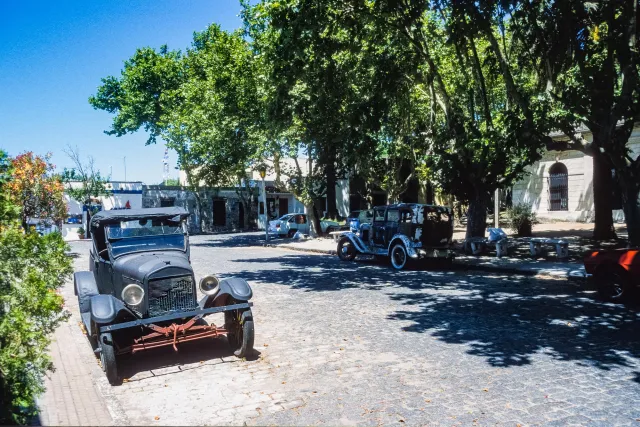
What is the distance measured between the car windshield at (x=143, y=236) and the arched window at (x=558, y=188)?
2895 cm

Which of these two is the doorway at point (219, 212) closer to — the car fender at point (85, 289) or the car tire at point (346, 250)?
the car tire at point (346, 250)

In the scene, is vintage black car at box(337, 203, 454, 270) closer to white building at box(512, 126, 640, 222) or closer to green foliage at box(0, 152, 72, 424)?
green foliage at box(0, 152, 72, 424)

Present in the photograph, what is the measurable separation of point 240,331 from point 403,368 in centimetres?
224

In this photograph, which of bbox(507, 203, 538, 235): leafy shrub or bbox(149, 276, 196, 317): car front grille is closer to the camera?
bbox(149, 276, 196, 317): car front grille

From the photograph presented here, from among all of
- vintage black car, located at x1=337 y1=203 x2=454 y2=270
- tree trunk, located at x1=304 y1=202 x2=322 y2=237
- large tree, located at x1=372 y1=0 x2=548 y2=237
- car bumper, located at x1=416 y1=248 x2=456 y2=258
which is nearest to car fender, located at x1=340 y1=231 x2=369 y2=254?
vintage black car, located at x1=337 y1=203 x2=454 y2=270

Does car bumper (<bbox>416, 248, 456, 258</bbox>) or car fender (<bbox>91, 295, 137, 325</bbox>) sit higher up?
car fender (<bbox>91, 295, 137, 325</bbox>)

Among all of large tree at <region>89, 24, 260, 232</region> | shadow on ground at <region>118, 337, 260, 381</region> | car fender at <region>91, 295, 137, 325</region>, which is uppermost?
large tree at <region>89, 24, 260, 232</region>

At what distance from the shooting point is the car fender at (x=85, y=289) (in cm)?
736

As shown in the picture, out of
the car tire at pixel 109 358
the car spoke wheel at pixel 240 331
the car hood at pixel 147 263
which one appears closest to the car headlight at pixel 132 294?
the car hood at pixel 147 263

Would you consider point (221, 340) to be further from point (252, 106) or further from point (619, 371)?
point (252, 106)

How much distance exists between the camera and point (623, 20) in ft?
37.9

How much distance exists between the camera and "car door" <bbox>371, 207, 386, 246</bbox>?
17.5 metres

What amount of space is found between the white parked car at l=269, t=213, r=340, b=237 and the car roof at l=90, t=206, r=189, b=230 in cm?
2517

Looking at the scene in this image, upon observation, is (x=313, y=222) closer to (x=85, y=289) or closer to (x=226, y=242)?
(x=226, y=242)
